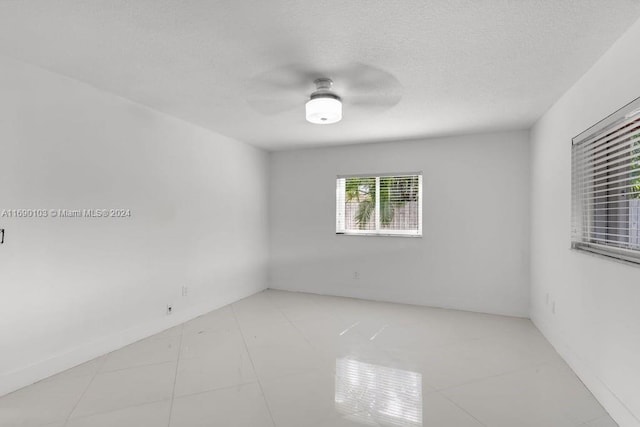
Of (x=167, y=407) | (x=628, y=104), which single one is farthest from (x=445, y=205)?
(x=167, y=407)

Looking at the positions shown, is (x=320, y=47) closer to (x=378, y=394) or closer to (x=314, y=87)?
(x=314, y=87)

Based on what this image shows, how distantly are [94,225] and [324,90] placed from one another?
2198 mm

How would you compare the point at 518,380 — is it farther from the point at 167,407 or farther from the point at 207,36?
the point at 207,36

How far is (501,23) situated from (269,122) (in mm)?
2461

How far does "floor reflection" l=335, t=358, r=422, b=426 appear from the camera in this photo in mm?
2012

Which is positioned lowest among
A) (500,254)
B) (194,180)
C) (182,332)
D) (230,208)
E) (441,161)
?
(182,332)

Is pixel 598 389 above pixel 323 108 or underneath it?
underneath

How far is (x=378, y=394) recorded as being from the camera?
89.2 inches

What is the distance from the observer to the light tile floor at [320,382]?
6.53ft

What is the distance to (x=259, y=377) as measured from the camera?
247cm

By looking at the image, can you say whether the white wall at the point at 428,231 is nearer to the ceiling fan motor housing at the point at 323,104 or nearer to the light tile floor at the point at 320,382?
the light tile floor at the point at 320,382

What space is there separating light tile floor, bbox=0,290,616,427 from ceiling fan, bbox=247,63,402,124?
201cm

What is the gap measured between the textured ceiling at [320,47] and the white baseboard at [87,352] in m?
2.11

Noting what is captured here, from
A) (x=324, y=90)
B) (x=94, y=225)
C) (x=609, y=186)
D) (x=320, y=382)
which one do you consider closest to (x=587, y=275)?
(x=609, y=186)
